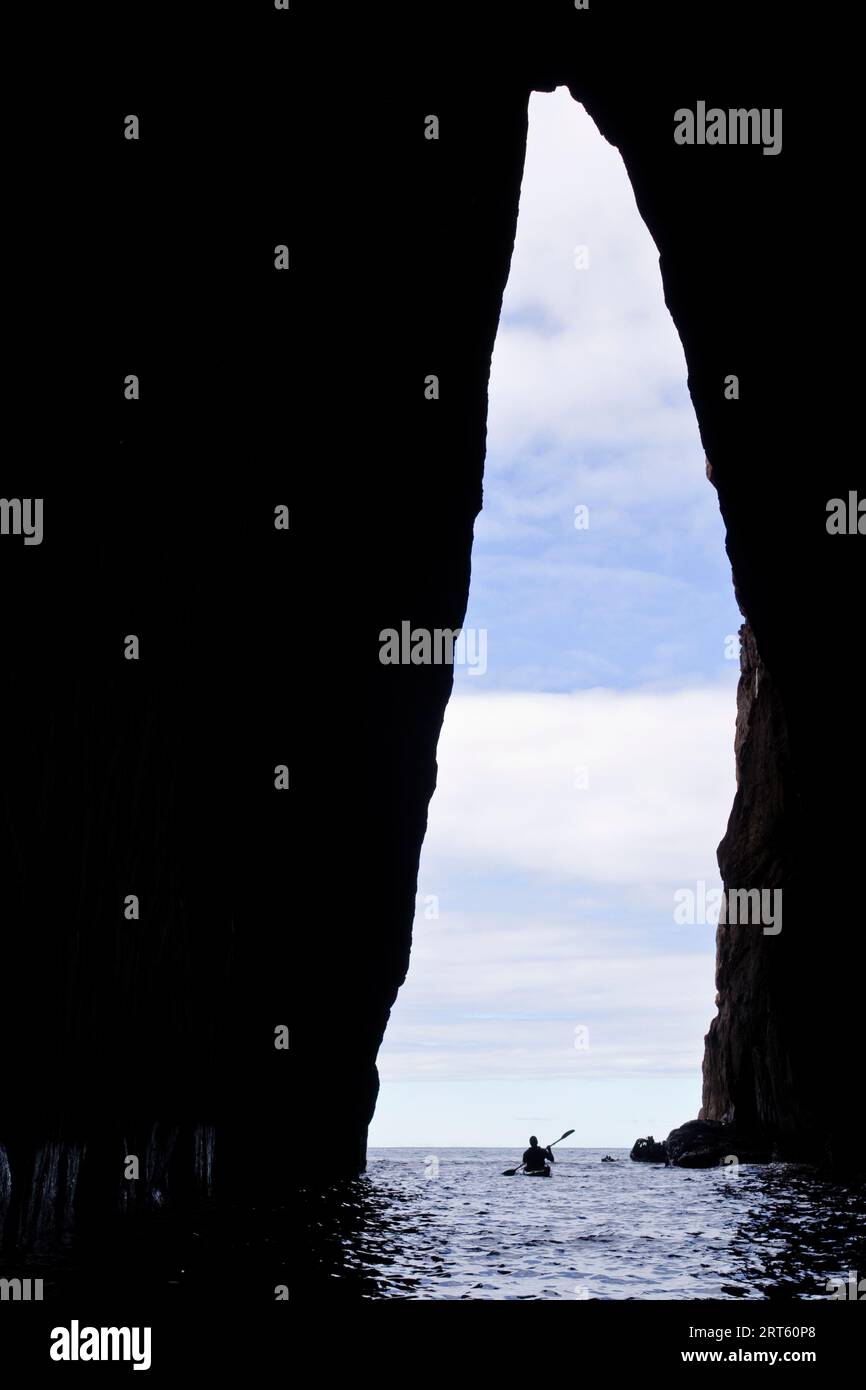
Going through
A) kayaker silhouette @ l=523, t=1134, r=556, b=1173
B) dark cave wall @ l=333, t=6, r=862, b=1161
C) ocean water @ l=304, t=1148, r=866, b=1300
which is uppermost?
dark cave wall @ l=333, t=6, r=862, b=1161

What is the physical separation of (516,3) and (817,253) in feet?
25.1

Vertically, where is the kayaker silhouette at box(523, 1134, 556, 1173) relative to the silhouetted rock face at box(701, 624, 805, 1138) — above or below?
below

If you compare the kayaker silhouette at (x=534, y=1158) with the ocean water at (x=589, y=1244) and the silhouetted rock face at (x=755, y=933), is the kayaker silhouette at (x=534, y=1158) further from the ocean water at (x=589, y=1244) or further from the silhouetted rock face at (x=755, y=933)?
the ocean water at (x=589, y=1244)

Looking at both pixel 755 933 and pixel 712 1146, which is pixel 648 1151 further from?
pixel 755 933

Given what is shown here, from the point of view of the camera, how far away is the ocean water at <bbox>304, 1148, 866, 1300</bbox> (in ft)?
30.1

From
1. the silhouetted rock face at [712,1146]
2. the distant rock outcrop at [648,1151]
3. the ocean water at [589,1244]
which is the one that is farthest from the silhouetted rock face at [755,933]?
the ocean water at [589,1244]

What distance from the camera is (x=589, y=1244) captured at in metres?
13.6

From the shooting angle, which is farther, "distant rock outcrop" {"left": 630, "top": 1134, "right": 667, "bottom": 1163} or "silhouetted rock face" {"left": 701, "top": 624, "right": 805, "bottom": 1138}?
"distant rock outcrop" {"left": 630, "top": 1134, "right": 667, "bottom": 1163}

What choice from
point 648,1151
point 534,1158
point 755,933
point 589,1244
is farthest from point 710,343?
point 648,1151

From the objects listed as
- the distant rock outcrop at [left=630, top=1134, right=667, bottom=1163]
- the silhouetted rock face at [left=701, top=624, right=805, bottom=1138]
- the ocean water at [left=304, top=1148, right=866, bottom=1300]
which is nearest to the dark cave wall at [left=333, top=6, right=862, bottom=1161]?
the silhouetted rock face at [left=701, top=624, right=805, bottom=1138]

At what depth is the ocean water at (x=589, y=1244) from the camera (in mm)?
9180

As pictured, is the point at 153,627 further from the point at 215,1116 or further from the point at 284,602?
the point at 215,1116

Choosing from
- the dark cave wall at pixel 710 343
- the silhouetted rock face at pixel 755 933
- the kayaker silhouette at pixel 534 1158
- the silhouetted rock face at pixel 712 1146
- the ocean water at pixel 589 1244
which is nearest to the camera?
the ocean water at pixel 589 1244

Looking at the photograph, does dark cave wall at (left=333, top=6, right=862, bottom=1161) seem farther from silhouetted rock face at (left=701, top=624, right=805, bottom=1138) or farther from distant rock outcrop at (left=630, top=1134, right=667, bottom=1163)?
distant rock outcrop at (left=630, top=1134, right=667, bottom=1163)
